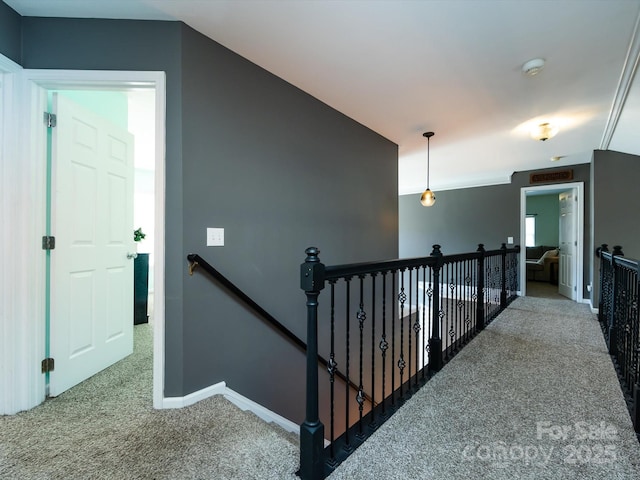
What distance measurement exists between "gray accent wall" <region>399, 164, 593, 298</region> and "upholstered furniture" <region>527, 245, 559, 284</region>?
8.15 ft

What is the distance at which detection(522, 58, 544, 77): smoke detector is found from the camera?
7.11 feet

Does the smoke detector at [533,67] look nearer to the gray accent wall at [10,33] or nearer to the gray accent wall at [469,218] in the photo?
the gray accent wall at [10,33]

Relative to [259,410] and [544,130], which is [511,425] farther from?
[544,130]

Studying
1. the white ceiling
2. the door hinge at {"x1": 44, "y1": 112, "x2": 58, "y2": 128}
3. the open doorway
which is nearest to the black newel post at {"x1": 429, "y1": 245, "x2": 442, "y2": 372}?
the white ceiling

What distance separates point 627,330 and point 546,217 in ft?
Answer: 24.6

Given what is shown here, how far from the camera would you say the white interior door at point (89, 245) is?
1916mm

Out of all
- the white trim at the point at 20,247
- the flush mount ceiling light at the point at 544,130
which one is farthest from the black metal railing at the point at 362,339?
the white trim at the point at 20,247

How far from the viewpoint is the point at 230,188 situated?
2092 millimetres

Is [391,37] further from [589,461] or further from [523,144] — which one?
[523,144]

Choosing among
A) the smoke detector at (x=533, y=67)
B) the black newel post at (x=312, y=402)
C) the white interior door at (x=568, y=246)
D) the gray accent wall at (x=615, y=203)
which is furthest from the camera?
the white interior door at (x=568, y=246)

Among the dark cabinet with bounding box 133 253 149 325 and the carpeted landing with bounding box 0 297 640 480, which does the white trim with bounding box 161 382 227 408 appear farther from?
the dark cabinet with bounding box 133 253 149 325

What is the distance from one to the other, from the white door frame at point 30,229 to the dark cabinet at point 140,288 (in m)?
1.82

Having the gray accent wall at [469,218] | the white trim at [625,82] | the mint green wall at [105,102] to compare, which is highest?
the white trim at [625,82]

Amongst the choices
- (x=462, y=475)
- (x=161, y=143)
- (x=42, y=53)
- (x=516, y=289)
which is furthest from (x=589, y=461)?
(x=516, y=289)
